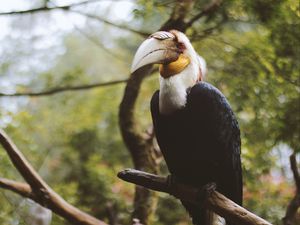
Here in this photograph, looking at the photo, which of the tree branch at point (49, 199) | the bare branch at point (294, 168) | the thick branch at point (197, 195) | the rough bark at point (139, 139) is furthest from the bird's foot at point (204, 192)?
the rough bark at point (139, 139)

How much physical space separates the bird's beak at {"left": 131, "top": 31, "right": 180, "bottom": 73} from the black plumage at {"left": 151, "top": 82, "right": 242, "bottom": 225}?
0.23 metres

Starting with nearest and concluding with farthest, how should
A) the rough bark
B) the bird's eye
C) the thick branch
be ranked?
the thick branch, the bird's eye, the rough bark

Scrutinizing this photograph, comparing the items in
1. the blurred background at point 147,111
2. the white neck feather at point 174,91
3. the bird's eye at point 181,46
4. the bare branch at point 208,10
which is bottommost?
the blurred background at point 147,111

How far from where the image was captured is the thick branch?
237 cm

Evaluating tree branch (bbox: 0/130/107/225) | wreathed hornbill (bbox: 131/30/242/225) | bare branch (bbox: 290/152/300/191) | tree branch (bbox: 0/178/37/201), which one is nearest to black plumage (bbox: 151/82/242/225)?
wreathed hornbill (bbox: 131/30/242/225)

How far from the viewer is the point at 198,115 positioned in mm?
2783

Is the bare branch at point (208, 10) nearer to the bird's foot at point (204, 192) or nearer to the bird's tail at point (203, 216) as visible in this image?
the bird's tail at point (203, 216)

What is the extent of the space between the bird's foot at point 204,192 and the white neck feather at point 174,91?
46 cm

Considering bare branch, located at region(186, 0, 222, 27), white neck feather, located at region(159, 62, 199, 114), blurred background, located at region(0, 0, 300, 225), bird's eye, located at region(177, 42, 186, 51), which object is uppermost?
bird's eye, located at region(177, 42, 186, 51)

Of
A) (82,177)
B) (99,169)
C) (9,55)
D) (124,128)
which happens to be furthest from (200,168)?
(9,55)

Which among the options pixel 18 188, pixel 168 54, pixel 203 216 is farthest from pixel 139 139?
pixel 168 54

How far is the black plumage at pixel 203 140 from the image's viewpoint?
2.78m

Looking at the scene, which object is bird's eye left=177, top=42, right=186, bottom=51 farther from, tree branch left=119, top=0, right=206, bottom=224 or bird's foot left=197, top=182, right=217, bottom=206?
tree branch left=119, top=0, right=206, bottom=224

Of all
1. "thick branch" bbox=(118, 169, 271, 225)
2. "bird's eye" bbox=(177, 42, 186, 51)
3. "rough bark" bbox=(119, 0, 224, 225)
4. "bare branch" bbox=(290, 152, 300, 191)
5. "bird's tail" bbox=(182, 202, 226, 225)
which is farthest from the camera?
"rough bark" bbox=(119, 0, 224, 225)
